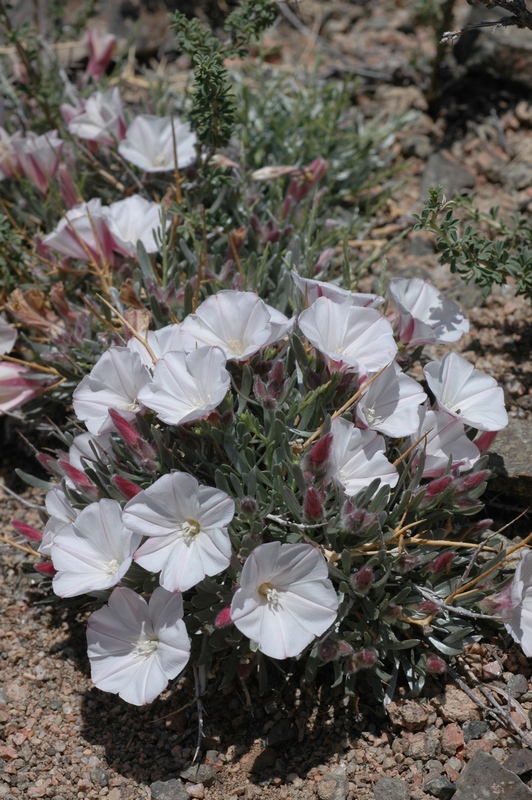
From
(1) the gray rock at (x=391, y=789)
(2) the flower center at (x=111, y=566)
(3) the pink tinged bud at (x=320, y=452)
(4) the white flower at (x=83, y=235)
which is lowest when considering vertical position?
(1) the gray rock at (x=391, y=789)

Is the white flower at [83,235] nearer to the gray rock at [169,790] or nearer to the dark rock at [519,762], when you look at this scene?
the gray rock at [169,790]

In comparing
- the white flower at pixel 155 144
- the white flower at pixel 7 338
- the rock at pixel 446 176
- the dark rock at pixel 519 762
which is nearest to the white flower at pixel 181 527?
the dark rock at pixel 519 762

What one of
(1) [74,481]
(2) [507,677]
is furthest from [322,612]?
(1) [74,481]

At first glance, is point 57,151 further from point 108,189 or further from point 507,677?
point 507,677

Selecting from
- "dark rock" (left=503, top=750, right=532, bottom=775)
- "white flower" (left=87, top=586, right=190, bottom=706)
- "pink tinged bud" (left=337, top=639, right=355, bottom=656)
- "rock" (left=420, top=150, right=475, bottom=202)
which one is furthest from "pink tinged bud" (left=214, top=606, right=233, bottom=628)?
"rock" (left=420, top=150, right=475, bottom=202)

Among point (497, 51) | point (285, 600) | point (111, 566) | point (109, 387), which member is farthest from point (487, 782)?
point (497, 51)
